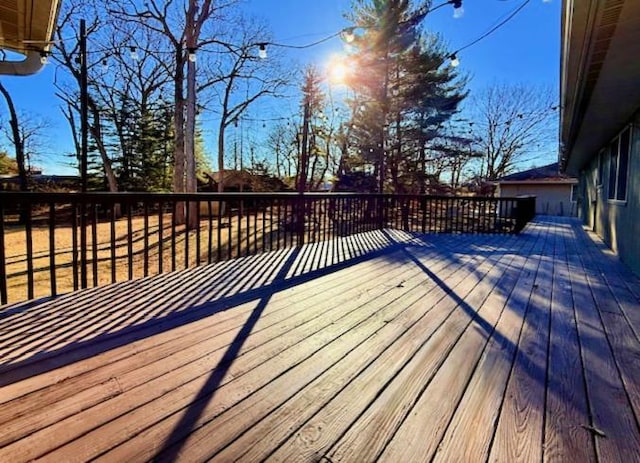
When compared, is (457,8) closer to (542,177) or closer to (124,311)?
(124,311)

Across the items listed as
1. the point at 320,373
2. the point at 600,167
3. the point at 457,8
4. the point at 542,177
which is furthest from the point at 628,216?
the point at 542,177

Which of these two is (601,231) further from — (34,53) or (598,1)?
(34,53)

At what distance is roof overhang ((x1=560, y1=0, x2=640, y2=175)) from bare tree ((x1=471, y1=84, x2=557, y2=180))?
677 inches

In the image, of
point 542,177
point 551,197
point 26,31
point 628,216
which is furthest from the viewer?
point 542,177

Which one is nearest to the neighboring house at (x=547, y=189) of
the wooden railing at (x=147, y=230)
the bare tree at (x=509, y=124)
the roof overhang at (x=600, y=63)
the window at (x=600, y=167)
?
the bare tree at (x=509, y=124)

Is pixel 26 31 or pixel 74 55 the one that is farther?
pixel 74 55

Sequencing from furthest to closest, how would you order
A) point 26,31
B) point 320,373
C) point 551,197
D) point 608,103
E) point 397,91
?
point 551,197 < point 397,91 < point 26,31 < point 608,103 < point 320,373

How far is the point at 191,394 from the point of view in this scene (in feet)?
4.52

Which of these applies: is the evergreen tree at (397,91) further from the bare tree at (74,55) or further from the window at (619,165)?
the bare tree at (74,55)

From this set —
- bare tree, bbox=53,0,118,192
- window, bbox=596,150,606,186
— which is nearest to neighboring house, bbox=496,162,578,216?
window, bbox=596,150,606,186

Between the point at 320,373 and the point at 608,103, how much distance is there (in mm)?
4476

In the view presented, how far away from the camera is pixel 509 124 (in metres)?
21.4

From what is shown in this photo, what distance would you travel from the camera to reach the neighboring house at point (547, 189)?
16.4 m

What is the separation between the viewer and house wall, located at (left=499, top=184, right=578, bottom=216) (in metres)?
16.6
